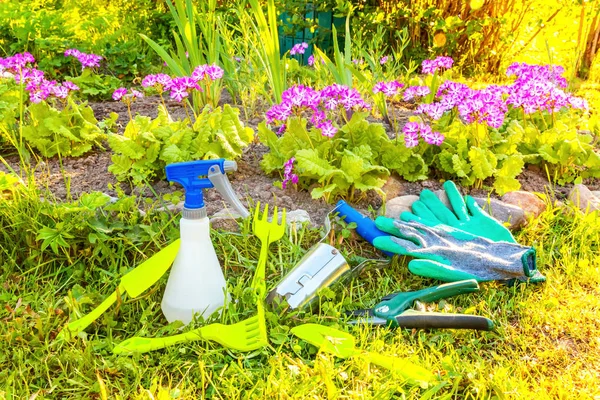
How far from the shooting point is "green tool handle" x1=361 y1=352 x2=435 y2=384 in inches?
61.6

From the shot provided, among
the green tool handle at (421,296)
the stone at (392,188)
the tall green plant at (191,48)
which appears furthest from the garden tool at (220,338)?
the tall green plant at (191,48)

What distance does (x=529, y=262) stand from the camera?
2055mm

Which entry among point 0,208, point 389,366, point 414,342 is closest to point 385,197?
point 414,342

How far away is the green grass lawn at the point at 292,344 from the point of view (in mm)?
1555

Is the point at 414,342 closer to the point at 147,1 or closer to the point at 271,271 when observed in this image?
the point at 271,271

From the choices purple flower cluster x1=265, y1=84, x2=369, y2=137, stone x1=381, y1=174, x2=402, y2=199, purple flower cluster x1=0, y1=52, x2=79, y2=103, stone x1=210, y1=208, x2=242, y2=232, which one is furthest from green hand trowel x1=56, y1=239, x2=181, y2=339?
purple flower cluster x1=0, y1=52, x2=79, y2=103

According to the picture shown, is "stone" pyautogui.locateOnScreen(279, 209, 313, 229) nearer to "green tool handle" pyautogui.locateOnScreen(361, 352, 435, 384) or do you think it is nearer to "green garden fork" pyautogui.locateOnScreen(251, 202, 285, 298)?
"green garden fork" pyautogui.locateOnScreen(251, 202, 285, 298)

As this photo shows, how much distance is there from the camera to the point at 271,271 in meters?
2.03

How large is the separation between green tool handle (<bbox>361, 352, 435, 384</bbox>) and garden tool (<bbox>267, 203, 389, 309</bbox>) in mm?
278

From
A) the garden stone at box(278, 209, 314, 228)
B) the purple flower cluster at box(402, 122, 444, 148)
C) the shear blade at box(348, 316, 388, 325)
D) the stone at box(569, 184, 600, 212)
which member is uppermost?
the purple flower cluster at box(402, 122, 444, 148)

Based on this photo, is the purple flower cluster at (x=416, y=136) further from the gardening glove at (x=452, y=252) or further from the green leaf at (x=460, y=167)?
the gardening glove at (x=452, y=252)

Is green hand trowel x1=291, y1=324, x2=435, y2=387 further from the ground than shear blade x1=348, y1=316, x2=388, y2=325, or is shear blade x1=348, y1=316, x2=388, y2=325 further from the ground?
green hand trowel x1=291, y1=324, x2=435, y2=387

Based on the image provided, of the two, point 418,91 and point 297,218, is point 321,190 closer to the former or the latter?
point 297,218

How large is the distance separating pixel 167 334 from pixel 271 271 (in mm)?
426
